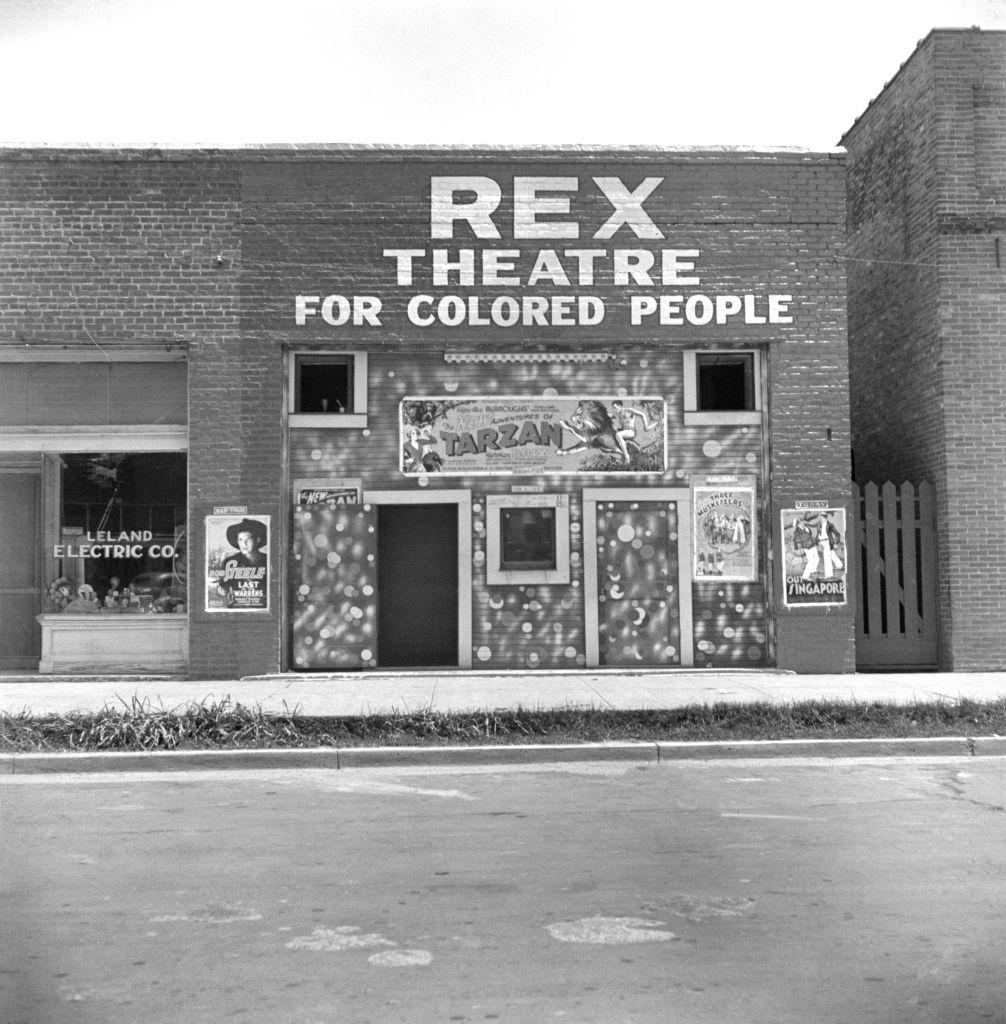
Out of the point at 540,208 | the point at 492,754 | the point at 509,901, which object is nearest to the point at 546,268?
the point at 540,208

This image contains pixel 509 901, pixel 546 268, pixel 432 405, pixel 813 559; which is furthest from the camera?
pixel 432 405

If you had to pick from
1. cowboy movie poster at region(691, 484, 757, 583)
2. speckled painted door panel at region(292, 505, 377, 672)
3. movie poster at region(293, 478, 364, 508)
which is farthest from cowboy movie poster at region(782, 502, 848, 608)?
movie poster at region(293, 478, 364, 508)

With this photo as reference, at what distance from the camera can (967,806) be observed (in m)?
7.46

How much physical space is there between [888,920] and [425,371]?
32.2 feet

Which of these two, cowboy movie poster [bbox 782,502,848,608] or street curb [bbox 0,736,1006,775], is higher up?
cowboy movie poster [bbox 782,502,848,608]

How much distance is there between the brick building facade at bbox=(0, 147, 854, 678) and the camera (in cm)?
1330

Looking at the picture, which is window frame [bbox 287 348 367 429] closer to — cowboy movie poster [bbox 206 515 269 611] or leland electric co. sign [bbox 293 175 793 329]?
leland electric co. sign [bbox 293 175 793 329]

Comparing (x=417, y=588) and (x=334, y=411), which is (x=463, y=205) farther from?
(x=417, y=588)

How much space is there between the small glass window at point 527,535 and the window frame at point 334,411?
2.19 metres

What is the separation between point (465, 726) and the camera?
9.67 m

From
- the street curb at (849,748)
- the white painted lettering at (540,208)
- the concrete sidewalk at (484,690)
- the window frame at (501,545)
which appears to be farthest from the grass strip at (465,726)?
the white painted lettering at (540,208)

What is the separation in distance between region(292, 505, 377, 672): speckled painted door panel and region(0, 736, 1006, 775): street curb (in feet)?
14.5

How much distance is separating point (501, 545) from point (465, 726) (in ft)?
13.8

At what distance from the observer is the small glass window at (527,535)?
1370 cm
